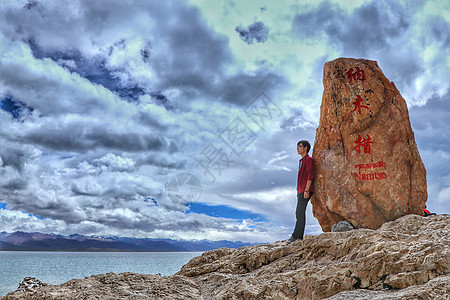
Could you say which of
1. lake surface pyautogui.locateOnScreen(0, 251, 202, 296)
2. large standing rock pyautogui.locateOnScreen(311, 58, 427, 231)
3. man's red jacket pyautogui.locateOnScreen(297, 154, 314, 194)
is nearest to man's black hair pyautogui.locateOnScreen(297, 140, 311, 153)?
man's red jacket pyautogui.locateOnScreen(297, 154, 314, 194)

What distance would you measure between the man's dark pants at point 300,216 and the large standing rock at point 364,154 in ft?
2.39

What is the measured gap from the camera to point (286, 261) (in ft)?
25.4

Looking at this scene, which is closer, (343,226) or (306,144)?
(343,226)

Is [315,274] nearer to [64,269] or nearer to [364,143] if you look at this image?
[364,143]

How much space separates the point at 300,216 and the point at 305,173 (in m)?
1.41

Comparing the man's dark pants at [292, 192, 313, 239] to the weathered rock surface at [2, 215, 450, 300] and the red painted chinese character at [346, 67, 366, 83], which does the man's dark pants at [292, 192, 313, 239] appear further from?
the red painted chinese character at [346, 67, 366, 83]

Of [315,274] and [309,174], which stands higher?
[309,174]

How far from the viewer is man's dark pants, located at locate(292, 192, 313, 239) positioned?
9609mm

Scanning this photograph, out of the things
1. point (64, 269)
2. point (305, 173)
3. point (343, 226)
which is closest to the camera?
point (343, 226)

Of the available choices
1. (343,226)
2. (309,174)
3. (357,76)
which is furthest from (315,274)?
(357,76)

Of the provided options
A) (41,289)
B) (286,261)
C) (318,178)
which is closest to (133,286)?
(41,289)

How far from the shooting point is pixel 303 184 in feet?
33.8

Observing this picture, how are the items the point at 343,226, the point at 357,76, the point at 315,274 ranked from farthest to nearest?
the point at 357,76, the point at 343,226, the point at 315,274

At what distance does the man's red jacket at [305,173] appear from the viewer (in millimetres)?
10242
